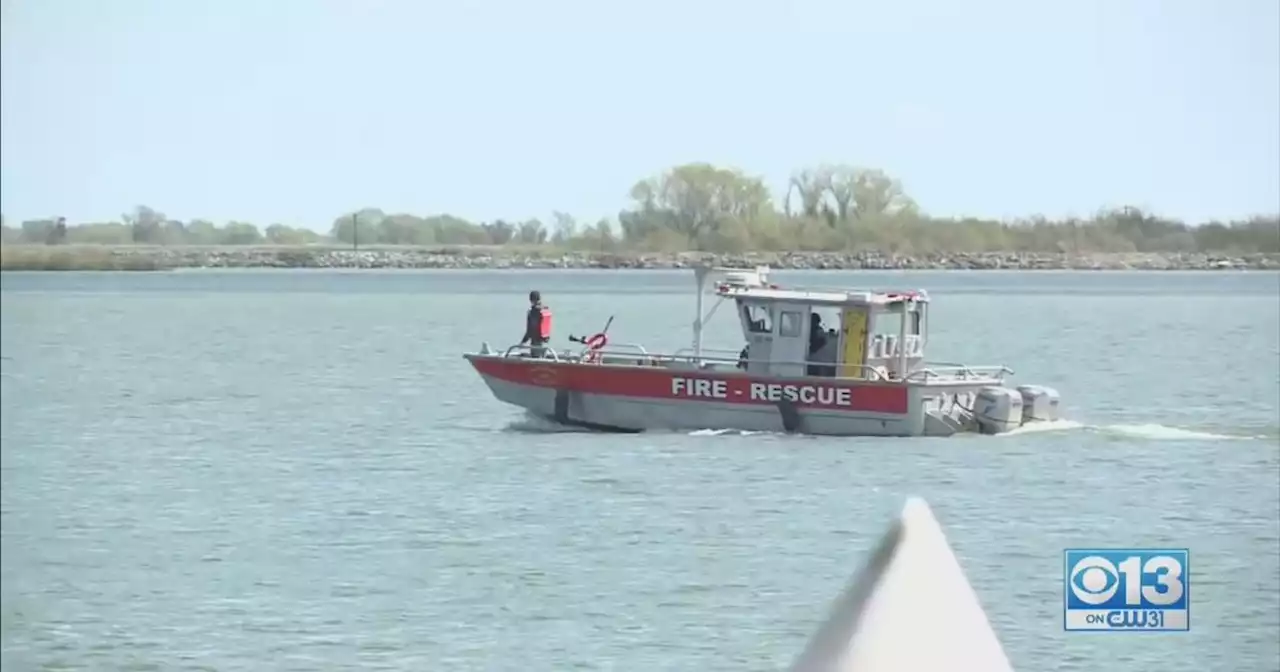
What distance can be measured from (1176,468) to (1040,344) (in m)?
9.71

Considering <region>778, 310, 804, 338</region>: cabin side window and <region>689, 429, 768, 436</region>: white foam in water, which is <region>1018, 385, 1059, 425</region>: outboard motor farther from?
<region>689, 429, 768, 436</region>: white foam in water

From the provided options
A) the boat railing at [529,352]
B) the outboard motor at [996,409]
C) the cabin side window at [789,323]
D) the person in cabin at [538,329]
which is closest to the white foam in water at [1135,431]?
the outboard motor at [996,409]

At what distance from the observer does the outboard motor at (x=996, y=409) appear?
47.4 feet

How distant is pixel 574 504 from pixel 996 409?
2897 millimetres

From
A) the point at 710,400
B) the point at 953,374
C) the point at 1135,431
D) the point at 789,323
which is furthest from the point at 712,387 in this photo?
the point at 1135,431

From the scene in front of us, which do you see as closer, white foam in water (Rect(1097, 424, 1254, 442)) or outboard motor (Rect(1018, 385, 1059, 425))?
outboard motor (Rect(1018, 385, 1059, 425))

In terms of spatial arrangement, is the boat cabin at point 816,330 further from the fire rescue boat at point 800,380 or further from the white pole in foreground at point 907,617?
the white pole in foreground at point 907,617

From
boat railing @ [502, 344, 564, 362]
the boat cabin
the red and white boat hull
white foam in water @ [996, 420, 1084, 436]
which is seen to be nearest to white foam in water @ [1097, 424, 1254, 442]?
white foam in water @ [996, 420, 1084, 436]

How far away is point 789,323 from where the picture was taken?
14531 millimetres

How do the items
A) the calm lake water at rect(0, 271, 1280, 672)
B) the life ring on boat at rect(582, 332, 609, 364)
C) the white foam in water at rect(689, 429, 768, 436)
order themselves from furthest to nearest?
the life ring on boat at rect(582, 332, 609, 364) < the white foam in water at rect(689, 429, 768, 436) < the calm lake water at rect(0, 271, 1280, 672)

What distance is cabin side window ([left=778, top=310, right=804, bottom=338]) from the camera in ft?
47.6

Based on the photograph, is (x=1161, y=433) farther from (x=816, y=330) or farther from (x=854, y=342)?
(x=816, y=330)

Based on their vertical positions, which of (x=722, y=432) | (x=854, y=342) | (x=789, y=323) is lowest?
(x=722, y=432)

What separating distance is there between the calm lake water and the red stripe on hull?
0.28m
